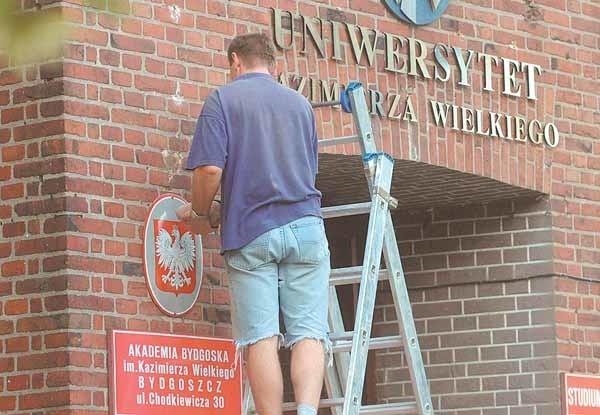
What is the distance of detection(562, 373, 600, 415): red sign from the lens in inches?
328

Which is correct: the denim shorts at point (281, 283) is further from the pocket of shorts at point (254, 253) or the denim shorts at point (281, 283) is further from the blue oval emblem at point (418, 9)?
the blue oval emblem at point (418, 9)

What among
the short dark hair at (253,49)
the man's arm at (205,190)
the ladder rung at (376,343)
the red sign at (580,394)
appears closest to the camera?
the man's arm at (205,190)

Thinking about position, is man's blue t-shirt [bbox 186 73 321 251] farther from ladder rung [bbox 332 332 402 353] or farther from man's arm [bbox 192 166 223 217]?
ladder rung [bbox 332 332 402 353]

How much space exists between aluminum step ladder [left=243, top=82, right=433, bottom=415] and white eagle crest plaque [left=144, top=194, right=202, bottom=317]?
0.64m

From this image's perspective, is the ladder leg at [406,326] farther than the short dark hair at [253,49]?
Yes

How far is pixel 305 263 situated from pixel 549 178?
133 inches

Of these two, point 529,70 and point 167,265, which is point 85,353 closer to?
point 167,265

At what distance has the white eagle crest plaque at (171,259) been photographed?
21.1ft

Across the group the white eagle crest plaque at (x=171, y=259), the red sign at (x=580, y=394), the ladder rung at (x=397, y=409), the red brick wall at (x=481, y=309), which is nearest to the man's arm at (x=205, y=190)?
the white eagle crest plaque at (x=171, y=259)

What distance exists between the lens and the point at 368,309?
600 centimetres

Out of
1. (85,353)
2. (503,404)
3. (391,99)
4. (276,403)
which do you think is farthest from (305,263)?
(503,404)

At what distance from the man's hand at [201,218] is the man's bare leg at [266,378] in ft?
2.39

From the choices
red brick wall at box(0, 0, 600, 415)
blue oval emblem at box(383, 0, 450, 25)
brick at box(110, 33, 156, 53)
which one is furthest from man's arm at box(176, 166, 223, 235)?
blue oval emblem at box(383, 0, 450, 25)

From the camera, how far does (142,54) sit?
6.54 meters
